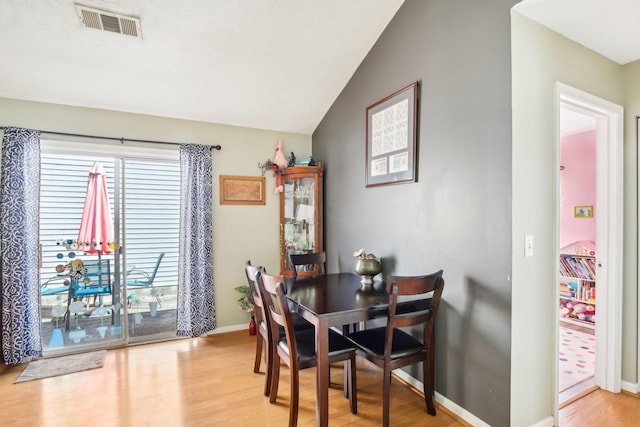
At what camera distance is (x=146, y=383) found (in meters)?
2.51

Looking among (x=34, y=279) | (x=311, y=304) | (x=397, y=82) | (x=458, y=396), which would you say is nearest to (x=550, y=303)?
(x=458, y=396)

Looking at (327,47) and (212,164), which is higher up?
(327,47)

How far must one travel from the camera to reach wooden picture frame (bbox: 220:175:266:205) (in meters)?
3.61

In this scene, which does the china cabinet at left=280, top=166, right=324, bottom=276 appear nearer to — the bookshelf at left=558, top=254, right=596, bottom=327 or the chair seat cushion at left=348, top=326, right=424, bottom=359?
the chair seat cushion at left=348, top=326, right=424, bottom=359

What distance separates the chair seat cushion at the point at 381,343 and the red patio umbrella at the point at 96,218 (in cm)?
259

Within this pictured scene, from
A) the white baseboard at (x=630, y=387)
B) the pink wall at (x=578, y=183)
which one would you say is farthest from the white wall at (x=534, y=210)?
the pink wall at (x=578, y=183)

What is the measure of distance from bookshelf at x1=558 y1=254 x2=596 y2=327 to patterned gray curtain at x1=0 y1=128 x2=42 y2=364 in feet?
18.3

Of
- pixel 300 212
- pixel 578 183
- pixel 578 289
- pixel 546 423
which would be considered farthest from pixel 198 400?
pixel 578 183

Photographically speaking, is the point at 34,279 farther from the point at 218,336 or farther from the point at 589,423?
the point at 589,423

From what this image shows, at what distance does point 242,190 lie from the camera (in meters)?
3.70

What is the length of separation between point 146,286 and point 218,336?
93cm

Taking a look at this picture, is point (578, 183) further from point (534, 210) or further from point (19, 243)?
point (19, 243)

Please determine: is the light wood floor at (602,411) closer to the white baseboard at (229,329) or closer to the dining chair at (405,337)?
the dining chair at (405,337)

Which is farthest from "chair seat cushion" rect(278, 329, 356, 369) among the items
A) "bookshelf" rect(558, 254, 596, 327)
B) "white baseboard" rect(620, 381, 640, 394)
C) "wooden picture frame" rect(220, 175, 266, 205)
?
"bookshelf" rect(558, 254, 596, 327)
